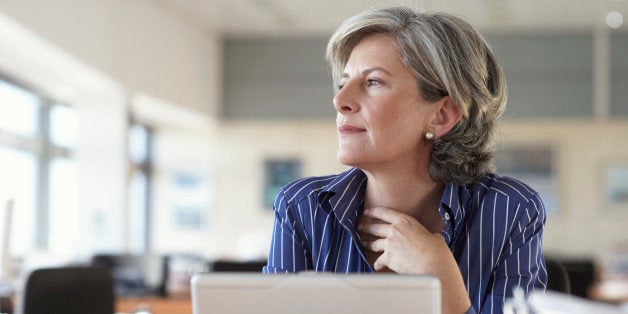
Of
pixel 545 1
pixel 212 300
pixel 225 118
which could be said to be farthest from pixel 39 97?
pixel 212 300

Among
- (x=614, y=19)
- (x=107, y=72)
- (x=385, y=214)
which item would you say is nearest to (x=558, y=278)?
(x=385, y=214)

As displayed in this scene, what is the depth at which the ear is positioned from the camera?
2.00 metres

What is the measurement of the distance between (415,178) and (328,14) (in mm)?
8988

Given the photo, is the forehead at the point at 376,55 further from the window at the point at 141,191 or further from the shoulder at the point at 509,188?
the window at the point at 141,191

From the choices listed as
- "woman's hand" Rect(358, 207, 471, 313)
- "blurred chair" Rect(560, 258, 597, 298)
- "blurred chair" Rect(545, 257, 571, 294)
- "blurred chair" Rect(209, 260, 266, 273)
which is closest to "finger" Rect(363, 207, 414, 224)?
"woman's hand" Rect(358, 207, 471, 313)

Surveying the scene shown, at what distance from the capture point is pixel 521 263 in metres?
1.89

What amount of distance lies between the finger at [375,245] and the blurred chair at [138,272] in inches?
229

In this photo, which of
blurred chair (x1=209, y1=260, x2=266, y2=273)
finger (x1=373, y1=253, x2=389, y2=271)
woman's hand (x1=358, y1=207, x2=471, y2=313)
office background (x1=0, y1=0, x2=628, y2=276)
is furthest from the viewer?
office background (x1=0, y1=0, x2=628, y2=276)

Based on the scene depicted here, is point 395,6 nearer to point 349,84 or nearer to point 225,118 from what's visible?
point 349,84

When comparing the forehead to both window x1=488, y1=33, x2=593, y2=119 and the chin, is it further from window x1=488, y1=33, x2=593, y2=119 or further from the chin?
window x1=488, y1=33, x2=593, y2=119

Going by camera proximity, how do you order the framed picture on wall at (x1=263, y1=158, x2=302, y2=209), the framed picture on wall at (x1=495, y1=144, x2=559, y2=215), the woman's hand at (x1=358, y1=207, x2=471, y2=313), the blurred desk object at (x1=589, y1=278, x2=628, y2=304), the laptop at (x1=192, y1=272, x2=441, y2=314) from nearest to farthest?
the laptop at (x1=192, y1=272, x2=441, y2=314)
the woman's hand at (x1=358, y1=207, x2=471, y2=313)
the blurred desk object at (x1=589, y1=278, x2=628, y2=304)
the framed picture on wall at (x1=495, y1=144, x2=559, y2=215)
the framed picture on wall at (x1=263, y1=158, x2=302, y2=209)

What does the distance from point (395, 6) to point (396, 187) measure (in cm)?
38

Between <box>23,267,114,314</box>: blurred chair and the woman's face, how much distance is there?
2.05 metres

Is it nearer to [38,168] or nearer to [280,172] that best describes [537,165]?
[280,172]
